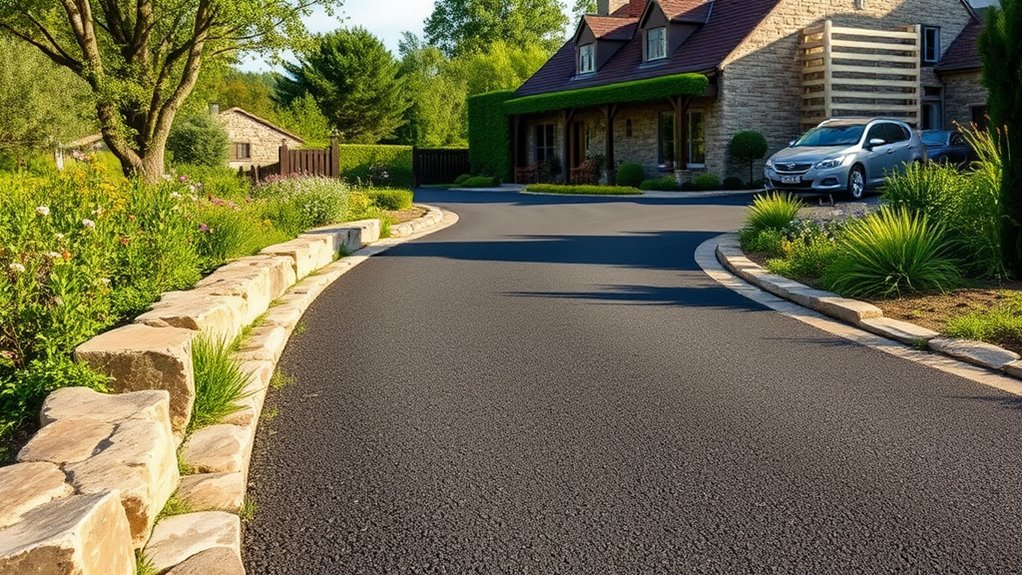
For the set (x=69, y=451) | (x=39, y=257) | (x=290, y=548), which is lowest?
(x=290, y=548)

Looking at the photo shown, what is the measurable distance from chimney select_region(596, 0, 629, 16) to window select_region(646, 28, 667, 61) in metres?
7.58

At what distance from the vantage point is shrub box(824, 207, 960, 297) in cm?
886

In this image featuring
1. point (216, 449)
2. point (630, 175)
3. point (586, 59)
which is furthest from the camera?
point (586, 59)

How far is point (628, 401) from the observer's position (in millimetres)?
5566

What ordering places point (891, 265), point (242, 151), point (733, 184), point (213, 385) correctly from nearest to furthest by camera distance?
point (213, 385) < point (891, 265) < point (733, 184) < point (242, 151)

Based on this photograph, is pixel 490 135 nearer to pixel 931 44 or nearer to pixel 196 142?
pixel 196 142

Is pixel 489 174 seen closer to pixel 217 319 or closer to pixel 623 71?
pixel 623 71

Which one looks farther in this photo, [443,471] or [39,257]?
[39,257]

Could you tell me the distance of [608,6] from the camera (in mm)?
40500

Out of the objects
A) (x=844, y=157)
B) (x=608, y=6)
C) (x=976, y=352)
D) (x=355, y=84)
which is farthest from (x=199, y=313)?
(x=355, y=84)

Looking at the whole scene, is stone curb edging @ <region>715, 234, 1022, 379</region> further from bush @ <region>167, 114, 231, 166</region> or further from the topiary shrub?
bush @ <region>167, 114, 231, 166</region>

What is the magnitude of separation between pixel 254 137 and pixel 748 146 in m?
35.2

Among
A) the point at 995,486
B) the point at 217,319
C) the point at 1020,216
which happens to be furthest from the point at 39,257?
Answer: the point at 1020,216

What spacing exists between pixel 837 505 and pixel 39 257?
4482 mm
